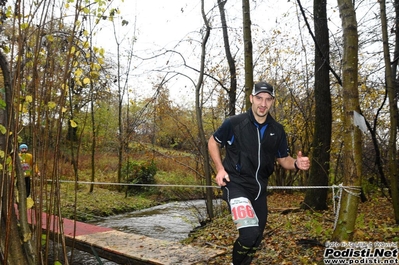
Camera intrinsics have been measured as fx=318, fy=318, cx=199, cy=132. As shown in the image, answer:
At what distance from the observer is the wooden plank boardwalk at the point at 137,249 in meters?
3.63

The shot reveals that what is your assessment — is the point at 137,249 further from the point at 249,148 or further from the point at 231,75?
the point at 231,75

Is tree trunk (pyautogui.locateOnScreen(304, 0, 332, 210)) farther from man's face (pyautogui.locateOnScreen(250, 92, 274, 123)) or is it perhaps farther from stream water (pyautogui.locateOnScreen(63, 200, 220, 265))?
man's face (pyautogui.locateOnScreen(250, 92, 274, 123))

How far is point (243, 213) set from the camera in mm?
2725

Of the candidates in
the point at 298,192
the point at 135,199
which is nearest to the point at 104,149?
the point at 135,199

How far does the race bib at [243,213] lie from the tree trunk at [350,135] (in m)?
1.15

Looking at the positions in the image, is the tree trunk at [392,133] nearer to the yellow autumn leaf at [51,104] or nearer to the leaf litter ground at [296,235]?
the leaf litter ground at [296,235]

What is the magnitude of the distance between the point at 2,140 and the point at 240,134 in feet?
6.29

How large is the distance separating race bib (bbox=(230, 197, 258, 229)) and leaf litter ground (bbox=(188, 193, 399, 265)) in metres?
1.17

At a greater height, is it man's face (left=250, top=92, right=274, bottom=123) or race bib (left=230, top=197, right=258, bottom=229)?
man's face (left=250, top=92, right=274, bottom=123)

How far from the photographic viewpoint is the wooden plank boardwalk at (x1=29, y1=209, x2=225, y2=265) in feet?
11.9

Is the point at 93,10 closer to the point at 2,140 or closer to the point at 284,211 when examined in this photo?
the point at 2,140

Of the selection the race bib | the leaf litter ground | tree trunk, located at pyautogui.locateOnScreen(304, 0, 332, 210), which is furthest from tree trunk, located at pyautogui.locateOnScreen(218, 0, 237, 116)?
the race bib

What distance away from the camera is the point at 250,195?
2.91m

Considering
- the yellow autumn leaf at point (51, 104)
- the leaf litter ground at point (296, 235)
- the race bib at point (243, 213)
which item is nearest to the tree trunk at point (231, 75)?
the leaf litter ground at point (296, 235)
